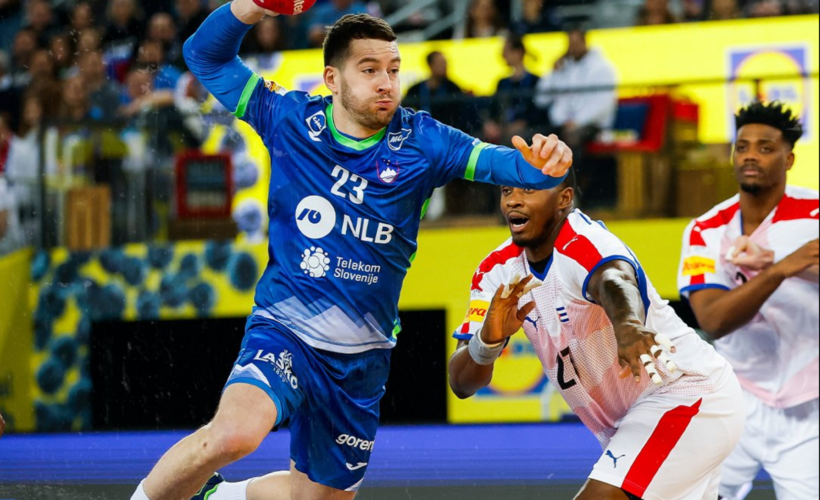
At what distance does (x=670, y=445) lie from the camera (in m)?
3.79

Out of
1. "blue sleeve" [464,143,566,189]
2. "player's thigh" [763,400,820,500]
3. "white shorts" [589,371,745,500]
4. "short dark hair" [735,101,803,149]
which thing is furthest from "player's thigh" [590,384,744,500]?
"short dark hair" [735,101,803,149]

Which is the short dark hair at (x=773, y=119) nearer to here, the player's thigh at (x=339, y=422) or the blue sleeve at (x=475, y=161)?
the blue sleeve at (x=475, y=161)

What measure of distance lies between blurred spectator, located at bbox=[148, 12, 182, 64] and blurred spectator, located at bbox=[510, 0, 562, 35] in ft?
8.87

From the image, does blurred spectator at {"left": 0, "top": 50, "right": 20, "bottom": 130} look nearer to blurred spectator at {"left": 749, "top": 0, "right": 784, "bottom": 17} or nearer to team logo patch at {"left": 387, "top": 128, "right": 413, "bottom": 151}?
team logo patch at {"left": 387, "top": 128, "right": 413, "bottom": 151}

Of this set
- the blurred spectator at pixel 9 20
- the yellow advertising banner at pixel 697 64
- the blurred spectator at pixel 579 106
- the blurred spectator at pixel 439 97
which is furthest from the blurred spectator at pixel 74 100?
the blurred spectator at pixel 579 106

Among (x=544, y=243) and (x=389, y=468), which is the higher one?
(x=544, y=243)

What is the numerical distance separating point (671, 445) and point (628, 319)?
671mm

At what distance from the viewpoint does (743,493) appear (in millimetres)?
5469

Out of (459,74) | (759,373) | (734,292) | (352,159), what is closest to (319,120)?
(352,159)

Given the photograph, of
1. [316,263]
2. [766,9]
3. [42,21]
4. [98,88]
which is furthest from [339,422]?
[42,21]

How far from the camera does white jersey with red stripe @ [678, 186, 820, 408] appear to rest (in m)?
5.34

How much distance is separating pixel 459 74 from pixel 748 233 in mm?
4101

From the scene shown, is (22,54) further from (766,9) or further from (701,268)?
(701,268)

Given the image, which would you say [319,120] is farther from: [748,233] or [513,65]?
[513,65]
